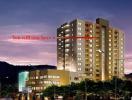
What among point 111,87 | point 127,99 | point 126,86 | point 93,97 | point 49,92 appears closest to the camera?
point 127,99

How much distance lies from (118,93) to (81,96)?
20.3 meters

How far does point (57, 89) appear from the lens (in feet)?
546

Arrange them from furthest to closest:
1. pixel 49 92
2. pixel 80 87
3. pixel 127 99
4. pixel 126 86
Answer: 1. pixel 49 92
2. pixel 80 87
3. pixel 126 86
4. pixel 127 99

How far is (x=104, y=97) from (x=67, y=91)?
2859cm

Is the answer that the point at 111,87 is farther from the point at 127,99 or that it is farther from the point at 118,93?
the point at 127,99

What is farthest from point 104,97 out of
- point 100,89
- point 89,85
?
point 89,85

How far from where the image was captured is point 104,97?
125 metres

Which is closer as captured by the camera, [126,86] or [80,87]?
[126,86]

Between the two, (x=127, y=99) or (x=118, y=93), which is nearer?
(x=127, y=99)

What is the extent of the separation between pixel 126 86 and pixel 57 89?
60.6 m

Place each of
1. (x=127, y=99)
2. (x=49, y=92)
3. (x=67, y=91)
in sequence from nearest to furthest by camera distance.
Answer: (x=127, y=99), (x=67, y=91), (x=49, y=92)

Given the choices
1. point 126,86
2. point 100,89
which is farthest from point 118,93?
point 100,89

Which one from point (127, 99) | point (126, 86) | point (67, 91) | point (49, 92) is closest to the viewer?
point (127, 99)

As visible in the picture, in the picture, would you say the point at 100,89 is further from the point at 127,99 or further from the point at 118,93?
the point at 127,99
